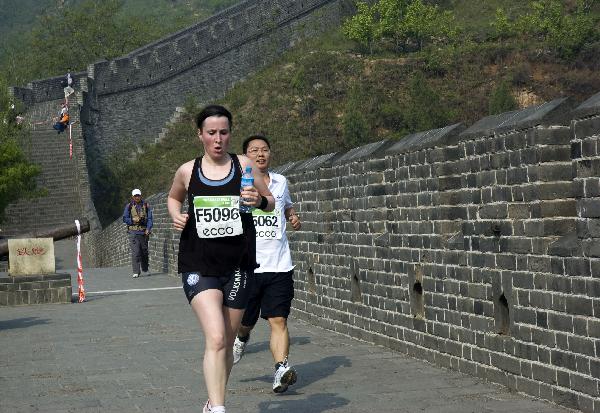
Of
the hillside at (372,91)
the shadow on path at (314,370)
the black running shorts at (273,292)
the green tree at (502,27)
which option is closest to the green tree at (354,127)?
the hillside at (372,91)

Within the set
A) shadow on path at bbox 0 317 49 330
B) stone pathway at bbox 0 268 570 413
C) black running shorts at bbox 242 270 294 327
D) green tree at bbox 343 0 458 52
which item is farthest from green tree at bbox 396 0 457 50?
black running shorts at bbox 242 270 294 327

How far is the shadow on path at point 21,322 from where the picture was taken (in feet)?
46.9

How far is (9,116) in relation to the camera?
50531 millimetres

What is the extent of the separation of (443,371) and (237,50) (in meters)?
54.5

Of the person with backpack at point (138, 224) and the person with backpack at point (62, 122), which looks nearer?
the person with backpack at point (138, 224)

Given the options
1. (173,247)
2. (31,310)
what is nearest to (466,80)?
(173,247)

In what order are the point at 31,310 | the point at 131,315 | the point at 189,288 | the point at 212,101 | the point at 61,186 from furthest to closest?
the point at 212,101 → the point at 61,186 → the point at 31,310 → the point at 131,315 → the point at 189,288

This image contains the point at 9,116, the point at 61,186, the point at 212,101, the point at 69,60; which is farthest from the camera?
the point at 69,60

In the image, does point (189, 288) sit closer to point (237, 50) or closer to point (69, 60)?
point (237, 50)

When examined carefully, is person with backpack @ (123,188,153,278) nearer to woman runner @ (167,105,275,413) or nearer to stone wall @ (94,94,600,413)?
stone wall @ (94,94,600,413)

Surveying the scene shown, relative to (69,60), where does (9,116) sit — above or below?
below

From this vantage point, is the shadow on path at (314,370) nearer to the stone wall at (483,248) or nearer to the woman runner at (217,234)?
the stone wall at (483,248)

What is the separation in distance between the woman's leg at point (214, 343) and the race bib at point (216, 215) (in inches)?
12.3

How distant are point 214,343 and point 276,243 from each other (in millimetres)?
2718
